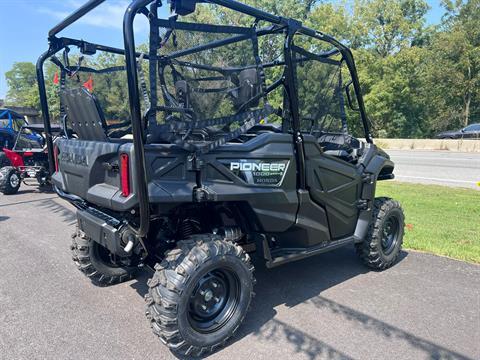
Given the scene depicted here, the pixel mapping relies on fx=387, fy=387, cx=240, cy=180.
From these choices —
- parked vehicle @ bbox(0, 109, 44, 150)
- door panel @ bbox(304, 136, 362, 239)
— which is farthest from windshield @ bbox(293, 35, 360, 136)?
parked vehicle @ bbox(0, 109, 44, 150)

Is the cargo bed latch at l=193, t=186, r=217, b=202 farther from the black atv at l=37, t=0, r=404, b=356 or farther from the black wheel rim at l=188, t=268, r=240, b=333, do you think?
the black wheel rim at l=188, t=268, r=240, b=333

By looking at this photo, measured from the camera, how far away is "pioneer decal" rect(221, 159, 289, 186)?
3188 millimetres

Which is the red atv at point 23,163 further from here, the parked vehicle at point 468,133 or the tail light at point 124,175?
the parked vehicle at point 468,133

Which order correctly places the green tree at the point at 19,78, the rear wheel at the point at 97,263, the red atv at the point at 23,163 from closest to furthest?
the rear wheel at the point at 97,263 → the red atv at the point at 23,163 → the green tree at the point at 19,78

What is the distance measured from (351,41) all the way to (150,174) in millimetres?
34556

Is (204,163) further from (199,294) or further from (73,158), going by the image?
(73,158)

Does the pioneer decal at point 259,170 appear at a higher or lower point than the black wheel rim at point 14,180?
higher

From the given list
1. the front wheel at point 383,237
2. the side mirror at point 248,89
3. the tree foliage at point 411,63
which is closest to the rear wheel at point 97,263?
the side mirror at point 248,89

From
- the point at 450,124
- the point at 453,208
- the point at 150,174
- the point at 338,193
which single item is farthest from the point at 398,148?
the point at 150,174

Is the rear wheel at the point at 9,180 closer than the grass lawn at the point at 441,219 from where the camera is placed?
No

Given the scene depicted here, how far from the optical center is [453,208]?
772cm

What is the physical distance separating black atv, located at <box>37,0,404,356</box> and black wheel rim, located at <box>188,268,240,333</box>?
0.01 metres

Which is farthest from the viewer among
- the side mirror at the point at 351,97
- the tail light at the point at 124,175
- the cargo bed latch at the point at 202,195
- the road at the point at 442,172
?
the road at the point at 442,172

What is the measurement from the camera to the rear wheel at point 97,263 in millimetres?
3971
